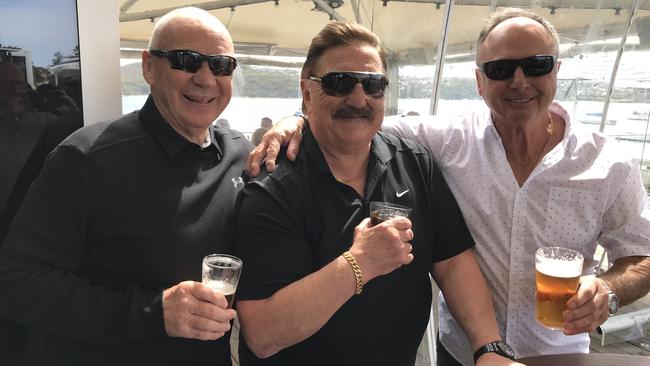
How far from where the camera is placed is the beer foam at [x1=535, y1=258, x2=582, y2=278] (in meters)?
1.52

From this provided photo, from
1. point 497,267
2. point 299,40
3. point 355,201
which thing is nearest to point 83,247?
point 355,201

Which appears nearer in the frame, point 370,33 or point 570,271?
point 570,271

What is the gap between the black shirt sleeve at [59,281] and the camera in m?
1.42

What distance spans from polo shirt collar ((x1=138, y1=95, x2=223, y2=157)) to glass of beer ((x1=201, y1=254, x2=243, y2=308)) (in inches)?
17.3

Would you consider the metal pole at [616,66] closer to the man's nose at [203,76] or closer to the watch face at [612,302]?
the watch face at [612,302]

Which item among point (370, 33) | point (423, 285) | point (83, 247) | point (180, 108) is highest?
point (370, 33)

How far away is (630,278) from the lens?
6.16ft

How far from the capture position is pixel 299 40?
6031 mm

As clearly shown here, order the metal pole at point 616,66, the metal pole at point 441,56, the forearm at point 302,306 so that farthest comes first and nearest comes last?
the metal pole at point 616,66
the metal pole at point 441,56
the forearm at point 302,306

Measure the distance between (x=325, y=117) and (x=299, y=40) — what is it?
4.55 m

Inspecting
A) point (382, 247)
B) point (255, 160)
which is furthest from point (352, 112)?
point (382, 247)

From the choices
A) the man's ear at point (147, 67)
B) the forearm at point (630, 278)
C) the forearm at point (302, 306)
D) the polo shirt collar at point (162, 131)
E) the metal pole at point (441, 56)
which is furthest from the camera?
the metal pole at point (441, 56)

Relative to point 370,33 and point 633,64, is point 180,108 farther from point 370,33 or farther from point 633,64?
point 633,64

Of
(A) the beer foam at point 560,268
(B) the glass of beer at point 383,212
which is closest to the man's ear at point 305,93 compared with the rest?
(B) the glass of beer at point 383,212
